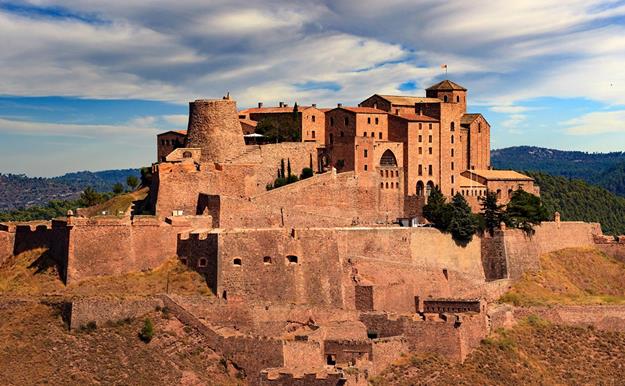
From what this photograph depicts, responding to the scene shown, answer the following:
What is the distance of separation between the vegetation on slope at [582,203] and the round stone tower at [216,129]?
1965 inches

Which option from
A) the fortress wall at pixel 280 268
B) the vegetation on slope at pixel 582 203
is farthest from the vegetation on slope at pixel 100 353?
the vegetation on slope at pixel 582 203

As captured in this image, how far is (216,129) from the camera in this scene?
198 feet

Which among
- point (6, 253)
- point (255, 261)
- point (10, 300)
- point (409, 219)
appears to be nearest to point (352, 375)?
point (255, 261)

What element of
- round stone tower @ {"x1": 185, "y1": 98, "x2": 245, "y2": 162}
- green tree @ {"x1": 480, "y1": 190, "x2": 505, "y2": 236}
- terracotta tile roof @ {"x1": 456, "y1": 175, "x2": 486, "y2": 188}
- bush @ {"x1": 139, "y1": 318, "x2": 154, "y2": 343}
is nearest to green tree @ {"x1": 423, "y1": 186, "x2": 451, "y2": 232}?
green tree @ {"x1": 480, "y1": 190, "x2": 505, "y2": 236}

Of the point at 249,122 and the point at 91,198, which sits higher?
the point at 249,122

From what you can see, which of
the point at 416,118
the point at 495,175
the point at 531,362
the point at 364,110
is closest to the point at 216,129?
the point at 364,110

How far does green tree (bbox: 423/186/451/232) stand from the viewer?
61.0 metres

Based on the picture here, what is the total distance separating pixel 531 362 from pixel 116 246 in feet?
63.6

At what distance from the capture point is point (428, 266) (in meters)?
58.1

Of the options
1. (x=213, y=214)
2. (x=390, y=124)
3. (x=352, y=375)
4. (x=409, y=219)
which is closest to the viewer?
(x=352, y=375)

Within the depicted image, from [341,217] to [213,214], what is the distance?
8957mm

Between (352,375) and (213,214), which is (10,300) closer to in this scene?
(213,214)

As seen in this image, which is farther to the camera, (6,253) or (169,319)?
(6,253)

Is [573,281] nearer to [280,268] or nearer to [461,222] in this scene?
[461,222]
